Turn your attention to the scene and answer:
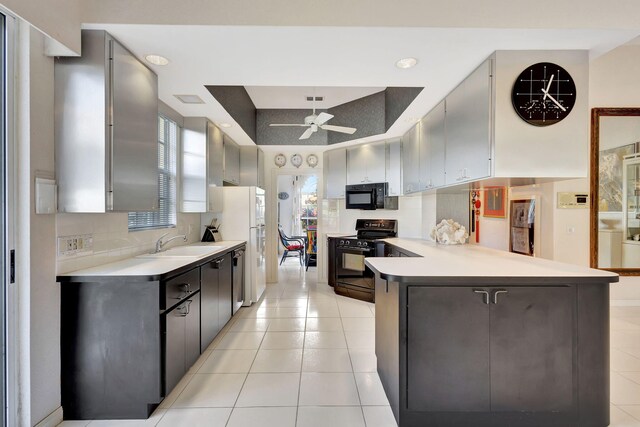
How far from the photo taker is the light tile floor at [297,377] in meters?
1.88

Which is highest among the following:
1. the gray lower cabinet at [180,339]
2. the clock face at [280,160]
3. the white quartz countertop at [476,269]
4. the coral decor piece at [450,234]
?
the clock face at [280,160]

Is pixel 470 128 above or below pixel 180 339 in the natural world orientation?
above

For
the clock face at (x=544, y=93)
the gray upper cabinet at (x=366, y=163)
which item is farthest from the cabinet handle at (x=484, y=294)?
the gray upper cabinet at (x=366, y=163)

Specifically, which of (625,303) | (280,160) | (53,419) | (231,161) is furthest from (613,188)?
(53,419)

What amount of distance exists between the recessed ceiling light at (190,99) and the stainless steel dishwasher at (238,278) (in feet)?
5.51

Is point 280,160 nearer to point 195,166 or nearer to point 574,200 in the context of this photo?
point 195,166

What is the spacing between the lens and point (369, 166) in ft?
15.5

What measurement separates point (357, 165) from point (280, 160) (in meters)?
1.43

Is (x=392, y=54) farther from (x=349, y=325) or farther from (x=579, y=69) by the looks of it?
(x=349, y=325)

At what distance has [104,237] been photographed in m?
2.27

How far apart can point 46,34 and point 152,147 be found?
2.76ft

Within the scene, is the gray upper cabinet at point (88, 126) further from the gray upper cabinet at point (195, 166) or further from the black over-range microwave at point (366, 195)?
the black over-range microwave at point (366, 195)

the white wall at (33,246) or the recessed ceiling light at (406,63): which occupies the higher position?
the recessed ceiling light at (406,63)

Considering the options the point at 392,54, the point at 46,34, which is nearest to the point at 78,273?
the point at 46,34
